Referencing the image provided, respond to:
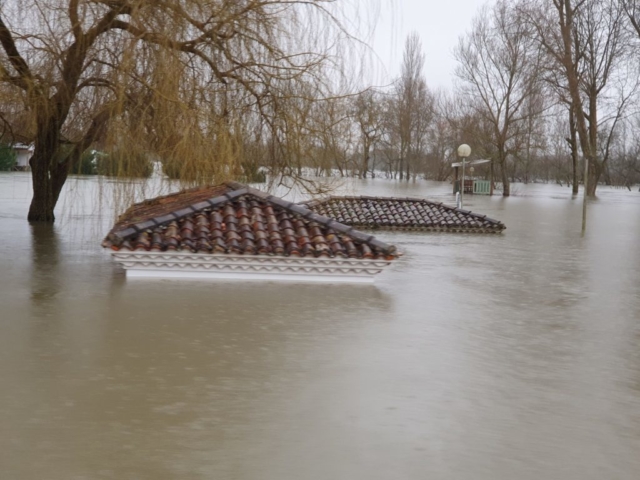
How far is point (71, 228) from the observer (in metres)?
13.7

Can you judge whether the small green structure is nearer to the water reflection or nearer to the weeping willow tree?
the water reflection

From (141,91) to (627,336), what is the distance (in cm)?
606

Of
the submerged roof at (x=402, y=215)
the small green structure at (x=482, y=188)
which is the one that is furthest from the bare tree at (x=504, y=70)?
the submerged roof at (x=402, y=215)

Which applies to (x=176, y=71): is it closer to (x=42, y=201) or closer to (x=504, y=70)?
(x=42, y=201)

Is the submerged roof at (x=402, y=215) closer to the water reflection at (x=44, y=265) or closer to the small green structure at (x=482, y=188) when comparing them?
the water reflection at (x=44, y=265)

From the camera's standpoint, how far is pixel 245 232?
847 cm

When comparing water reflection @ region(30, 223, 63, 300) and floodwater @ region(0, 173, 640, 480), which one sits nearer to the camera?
floodwater @ region(0, 173, 640, 480)

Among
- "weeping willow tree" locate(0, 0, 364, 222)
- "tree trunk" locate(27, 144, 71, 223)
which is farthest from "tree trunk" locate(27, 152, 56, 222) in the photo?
"weeping willow tree" locate(0, 0, 364, 222)

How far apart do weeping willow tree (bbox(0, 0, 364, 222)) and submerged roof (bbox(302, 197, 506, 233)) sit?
5.15 metres

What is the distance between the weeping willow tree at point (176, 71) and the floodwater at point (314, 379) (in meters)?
1.82

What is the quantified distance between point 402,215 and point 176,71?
8.30 metres

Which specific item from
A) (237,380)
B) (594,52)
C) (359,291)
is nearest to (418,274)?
(359,291)

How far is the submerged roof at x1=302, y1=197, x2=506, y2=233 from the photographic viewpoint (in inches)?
648

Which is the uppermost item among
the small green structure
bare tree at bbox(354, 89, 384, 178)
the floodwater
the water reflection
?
bare tree at bbox(354, 89, 384, 178)
